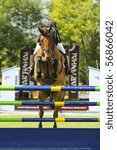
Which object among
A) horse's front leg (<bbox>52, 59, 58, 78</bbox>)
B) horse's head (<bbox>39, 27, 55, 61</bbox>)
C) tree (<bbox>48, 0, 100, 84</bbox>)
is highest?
tree (<bbox>48, 0, 100, 84</bbox>)

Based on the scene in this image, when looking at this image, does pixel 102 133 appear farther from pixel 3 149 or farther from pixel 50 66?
pixel 50 66

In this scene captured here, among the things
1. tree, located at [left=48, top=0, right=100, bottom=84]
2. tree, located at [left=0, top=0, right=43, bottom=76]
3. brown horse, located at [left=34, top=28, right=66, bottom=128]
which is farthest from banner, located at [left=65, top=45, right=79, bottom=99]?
tree, located at [left=0, top=0, right=43, bottom=76]

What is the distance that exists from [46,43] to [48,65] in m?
0.46

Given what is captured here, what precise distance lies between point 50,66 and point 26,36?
3219cm

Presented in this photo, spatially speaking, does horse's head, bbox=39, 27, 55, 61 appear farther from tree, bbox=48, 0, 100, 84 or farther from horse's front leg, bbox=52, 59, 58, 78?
tree, bbox=48, 0, 100, 84

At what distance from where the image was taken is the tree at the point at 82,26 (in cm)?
3416

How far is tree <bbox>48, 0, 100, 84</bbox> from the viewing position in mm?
34156

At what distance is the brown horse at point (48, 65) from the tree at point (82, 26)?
25.4 meters

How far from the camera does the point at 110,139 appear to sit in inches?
122

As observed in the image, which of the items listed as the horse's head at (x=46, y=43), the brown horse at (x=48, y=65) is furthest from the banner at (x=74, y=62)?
the horse's head at (x=46, y=43)

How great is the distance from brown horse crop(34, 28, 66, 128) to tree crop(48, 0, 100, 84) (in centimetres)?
2541

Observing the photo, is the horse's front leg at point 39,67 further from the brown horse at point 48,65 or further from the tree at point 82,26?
the tree at point 82,26

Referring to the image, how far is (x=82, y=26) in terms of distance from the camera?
34406 mm

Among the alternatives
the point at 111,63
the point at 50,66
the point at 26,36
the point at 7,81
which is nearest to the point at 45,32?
the point at 50,66
